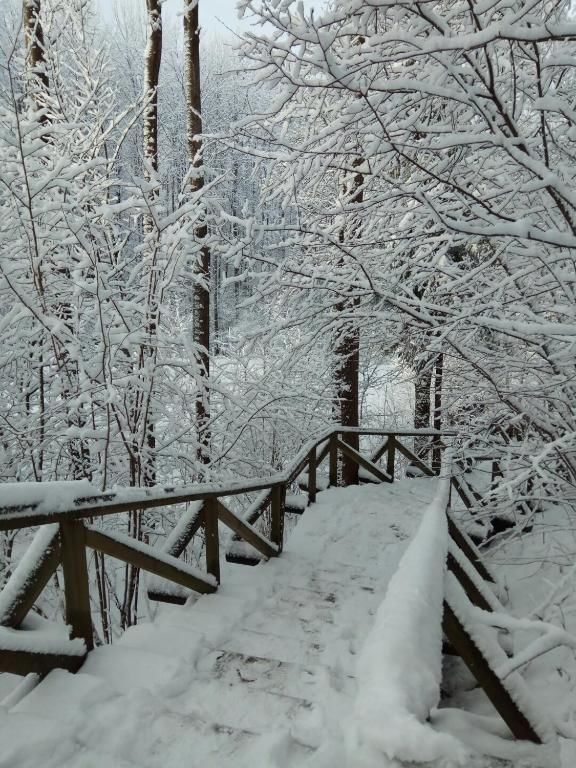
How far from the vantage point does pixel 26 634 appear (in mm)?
2529

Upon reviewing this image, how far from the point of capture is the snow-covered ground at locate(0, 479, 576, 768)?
132cm

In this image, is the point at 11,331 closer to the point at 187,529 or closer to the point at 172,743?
the point at 187,529

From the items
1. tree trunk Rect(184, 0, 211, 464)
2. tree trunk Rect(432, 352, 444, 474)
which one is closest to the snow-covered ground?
tree trunk Rect(432, 352, 444, 474)

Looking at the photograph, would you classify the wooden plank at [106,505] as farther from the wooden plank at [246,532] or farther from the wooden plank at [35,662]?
the wooden plank at [35,662]

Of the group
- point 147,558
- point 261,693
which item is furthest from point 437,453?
point 261,693

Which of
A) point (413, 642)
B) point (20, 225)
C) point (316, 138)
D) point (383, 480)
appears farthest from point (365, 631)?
point (383, 480)

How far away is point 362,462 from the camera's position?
8.98 metres

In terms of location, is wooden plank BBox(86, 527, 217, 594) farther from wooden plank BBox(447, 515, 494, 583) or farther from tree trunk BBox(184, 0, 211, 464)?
tree trunk BBox(184, 0, 211, 464)

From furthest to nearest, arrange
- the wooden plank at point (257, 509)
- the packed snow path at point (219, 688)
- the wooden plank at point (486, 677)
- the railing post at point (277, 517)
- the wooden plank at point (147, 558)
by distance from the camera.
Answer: the railing post at point (277, 517) → the wooden plank at point (257, 509) → the wooden plank at point (147, 558) → the packed snow path at point (219, 688) → the wooden plank at point (486, 677)

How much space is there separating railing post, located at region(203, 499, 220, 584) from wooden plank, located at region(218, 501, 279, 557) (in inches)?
3.8

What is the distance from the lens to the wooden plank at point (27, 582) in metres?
2.52

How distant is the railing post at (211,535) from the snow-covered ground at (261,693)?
0.67 feet

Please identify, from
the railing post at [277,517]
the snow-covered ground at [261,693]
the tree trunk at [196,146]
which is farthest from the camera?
the tree trunk at [196,146]

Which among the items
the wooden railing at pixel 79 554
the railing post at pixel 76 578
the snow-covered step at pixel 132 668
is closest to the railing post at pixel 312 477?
the wooden railing at pixel 79 554
